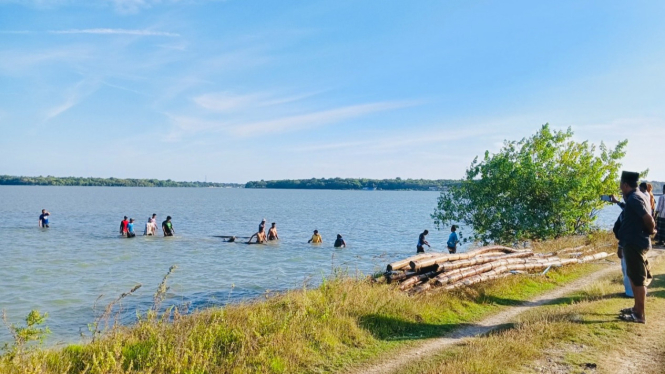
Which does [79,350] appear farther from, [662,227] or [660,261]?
[662,227]

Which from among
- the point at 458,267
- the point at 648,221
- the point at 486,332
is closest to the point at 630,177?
the point at 648,221

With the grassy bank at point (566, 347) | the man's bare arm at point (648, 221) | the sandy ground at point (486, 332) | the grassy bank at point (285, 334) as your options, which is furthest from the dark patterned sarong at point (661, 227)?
the man's bare arm at point (648, 221)

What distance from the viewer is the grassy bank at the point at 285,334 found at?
6.52m

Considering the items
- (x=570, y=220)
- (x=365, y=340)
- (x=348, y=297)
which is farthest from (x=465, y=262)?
(x=570, y=220)

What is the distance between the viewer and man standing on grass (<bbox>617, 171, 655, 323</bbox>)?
773cm

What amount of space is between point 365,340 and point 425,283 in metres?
3.30

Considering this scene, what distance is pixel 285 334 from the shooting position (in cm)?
766

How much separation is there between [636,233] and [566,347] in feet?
7.82

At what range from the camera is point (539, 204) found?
23844mm

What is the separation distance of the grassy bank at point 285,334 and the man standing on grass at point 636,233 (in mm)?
3049

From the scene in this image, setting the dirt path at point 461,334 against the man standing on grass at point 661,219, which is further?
the man standing on grass at point 661,219

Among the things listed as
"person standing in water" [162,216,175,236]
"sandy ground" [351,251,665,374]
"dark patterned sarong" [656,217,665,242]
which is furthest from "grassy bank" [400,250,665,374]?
"person standing in water" [162,216,175,236]

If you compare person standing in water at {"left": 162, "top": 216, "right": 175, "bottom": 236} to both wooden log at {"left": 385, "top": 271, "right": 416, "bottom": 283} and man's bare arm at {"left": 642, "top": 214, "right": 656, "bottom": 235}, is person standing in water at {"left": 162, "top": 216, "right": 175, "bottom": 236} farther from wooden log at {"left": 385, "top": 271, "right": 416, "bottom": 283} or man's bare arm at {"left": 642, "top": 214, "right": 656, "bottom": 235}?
man's bare arm at {"left": 642, "top": 214, "right": 656, "bottom": 235}

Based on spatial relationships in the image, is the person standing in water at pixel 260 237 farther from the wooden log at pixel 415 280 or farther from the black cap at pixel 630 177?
the black cap at pixel 630 177
